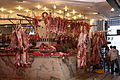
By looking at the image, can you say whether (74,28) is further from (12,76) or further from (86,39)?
(12,76)

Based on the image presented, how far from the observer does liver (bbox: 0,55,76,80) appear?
749cm

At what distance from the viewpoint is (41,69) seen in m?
7.69

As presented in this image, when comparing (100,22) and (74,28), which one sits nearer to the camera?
(74,28)

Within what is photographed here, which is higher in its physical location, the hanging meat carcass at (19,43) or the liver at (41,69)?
the hanging meat carcass at (19,43)

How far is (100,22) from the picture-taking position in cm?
1408

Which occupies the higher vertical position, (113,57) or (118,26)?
(118,26)

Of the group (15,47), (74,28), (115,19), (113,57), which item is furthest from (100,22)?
(15,47)

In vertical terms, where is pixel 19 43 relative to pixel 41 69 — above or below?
above

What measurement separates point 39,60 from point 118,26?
7.97 m

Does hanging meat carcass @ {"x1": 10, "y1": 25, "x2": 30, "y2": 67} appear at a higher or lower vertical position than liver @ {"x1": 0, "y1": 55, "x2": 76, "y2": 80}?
higher

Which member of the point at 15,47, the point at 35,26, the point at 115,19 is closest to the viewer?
the point at 15,47

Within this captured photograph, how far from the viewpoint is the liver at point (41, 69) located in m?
7.49

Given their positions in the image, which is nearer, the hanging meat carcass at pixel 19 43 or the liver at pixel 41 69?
the hanging meat carcass at pixel 19 43

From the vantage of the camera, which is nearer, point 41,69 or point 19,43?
point 19,43
